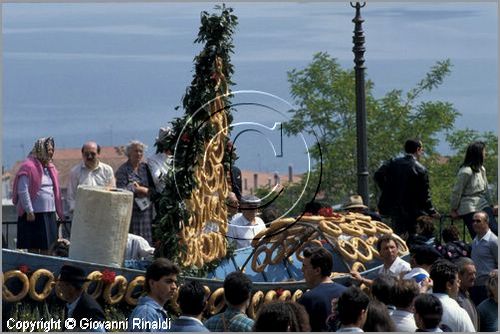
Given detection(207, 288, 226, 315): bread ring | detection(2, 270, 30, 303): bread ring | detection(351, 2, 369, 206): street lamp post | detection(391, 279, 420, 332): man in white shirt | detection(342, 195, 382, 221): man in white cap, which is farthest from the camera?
detection(351, 2, 369, 206): street lamp post

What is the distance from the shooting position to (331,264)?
45.6 feet

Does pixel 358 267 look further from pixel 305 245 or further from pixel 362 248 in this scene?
pixel 305 245

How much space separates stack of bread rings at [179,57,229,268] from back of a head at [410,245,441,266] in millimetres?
2366

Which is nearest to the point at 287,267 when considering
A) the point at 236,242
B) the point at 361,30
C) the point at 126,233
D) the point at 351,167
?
the point at 236,242

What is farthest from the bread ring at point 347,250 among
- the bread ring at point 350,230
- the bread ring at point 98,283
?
the bread ring at point 98,283

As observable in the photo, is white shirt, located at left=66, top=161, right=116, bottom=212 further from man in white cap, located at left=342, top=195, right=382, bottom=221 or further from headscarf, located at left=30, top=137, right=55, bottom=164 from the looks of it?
man in white cap, located at left=342, top=195, right=382, bottom=221

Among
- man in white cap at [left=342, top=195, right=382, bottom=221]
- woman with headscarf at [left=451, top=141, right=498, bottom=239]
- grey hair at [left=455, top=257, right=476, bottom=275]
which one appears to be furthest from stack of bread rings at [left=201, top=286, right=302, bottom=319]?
woman with headscarf at [left=451, top=141, right=498, bottom=239]

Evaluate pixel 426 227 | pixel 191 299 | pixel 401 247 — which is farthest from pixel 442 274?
pixel 426 227

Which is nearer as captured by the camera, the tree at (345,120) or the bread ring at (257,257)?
the bread ring at (257,257)

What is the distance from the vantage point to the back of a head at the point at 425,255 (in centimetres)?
1501

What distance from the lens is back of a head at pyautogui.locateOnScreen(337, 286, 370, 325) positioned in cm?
1208

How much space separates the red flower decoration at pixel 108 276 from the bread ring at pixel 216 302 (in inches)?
35.5

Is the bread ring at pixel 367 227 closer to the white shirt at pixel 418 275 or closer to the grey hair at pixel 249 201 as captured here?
the grey hair at pixel 249 201

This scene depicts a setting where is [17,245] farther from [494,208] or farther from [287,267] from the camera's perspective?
[494,208]
